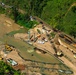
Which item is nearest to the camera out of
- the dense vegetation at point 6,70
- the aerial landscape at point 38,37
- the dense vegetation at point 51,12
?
the dense vegetation at point 6,70

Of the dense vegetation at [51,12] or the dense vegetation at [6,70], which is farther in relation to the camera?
the dense vegetation at [51,12]

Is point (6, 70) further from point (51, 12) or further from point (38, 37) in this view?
point (51, 12)

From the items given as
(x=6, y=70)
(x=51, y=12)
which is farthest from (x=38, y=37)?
(x=6, y=70)

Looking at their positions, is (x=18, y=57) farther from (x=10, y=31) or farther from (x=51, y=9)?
(x=51, y=9)

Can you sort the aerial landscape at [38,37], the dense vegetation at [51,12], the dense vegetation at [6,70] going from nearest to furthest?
the dense vegetation at [6,70], the aerial landscape at [38,37], the dense vegetation at [51,12]

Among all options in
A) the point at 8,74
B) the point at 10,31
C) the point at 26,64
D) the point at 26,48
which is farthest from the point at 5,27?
the point at 8,74

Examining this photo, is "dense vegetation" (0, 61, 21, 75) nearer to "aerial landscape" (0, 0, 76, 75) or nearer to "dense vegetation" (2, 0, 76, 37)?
"aerial landscape" (0, 0, 76, 75)

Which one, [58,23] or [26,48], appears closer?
[26,48]

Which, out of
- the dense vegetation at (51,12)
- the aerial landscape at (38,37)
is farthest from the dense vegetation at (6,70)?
the dense vegetation at (51,12)

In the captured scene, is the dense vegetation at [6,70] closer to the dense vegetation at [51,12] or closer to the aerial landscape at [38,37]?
the aerial landscape at [38,37]
